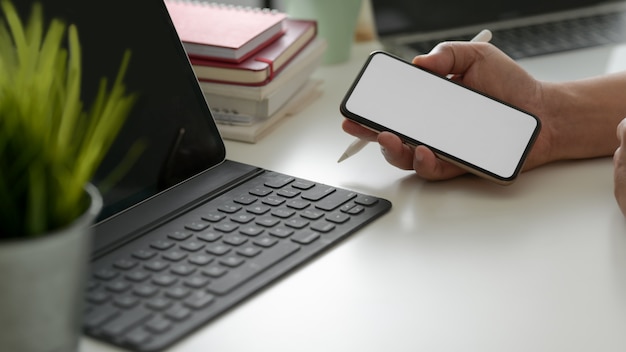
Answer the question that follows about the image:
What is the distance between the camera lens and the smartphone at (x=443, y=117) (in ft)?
2.89

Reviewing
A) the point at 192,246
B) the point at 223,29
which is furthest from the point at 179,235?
the point at 223,29

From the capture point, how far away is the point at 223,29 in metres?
1.06

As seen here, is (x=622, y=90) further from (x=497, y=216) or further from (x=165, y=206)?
(x=165, y=206)

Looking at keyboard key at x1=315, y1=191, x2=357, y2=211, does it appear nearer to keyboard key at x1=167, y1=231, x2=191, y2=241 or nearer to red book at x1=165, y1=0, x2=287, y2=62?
keyboard key at x1=167, y1=231, x2=191, y2=241

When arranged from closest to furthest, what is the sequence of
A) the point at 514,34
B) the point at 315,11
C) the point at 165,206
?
the point at 165,206, the point at 315,11, the point at 514,34

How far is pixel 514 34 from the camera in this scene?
138cm

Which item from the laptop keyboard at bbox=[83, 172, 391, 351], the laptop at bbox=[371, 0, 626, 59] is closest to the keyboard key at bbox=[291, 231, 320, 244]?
the laptop keyboard at bbox=[83, 172, 391, 351]

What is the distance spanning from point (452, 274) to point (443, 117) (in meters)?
0.22

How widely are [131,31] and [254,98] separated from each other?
19 centimetres

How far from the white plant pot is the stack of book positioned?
48 cm

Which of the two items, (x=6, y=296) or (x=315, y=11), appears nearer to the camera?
(x=6, y=296)

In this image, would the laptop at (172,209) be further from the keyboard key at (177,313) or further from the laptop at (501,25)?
the laptop at (501,25)

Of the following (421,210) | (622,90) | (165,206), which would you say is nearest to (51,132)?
(165,206)

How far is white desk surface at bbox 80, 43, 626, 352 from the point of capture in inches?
25.3
